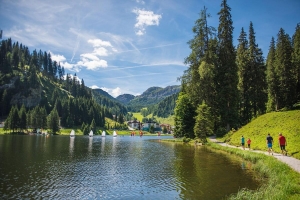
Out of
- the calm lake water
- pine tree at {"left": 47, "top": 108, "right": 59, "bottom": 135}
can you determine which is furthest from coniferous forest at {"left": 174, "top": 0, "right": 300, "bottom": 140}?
pine tree at {"left": 47, "top": 108, "right": 59, "bottom": 135}

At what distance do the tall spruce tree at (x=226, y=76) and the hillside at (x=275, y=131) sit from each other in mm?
6450

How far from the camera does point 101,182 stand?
20219mm

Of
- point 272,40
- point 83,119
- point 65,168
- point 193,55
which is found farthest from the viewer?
point 83,119

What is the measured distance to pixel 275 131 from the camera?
39375 mm

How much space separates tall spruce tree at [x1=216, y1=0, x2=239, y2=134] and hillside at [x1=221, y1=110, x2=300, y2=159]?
21.2 ft

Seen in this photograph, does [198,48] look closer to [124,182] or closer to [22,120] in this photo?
[124,182]

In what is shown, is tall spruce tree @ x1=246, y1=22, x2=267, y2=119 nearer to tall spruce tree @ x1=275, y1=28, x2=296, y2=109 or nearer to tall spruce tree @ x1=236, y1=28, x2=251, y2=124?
tall spruce tree @ x1=236, y1=28, x2=251, y2=124

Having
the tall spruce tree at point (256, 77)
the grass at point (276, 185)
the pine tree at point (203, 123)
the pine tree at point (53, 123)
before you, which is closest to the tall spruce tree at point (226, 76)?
the pine tree at point (203, 123)

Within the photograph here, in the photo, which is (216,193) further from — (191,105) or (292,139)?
(191,105)

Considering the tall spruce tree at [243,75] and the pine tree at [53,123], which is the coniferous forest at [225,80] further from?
the pine tree at [53,123]

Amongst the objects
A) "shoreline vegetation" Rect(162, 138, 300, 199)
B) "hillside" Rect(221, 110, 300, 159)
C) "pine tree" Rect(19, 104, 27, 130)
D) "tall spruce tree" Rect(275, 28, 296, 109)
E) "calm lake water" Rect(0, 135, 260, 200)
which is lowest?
"calm lake water" Rect(0, 135, 260, 200)

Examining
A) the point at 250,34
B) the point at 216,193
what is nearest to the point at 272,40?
the point at 250,34

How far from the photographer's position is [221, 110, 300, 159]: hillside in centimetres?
3155

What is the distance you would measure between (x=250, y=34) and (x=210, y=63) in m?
21.6
